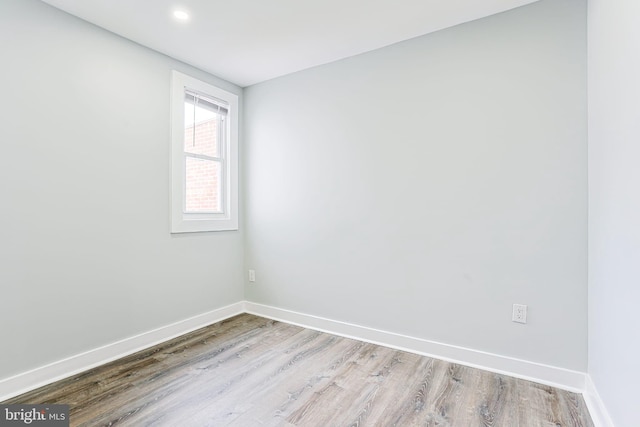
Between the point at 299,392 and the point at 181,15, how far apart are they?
2.68 meters

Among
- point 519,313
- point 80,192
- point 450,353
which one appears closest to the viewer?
point 519,313

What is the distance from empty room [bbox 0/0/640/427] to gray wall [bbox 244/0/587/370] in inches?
0.6

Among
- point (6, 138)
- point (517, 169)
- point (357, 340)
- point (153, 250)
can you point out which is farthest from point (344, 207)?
point (6, 138)

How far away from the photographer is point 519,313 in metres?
2.11

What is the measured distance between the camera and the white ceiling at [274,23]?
2080mm

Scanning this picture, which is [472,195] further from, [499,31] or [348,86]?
[348,86]

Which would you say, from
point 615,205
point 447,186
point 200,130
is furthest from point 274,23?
point 615,205

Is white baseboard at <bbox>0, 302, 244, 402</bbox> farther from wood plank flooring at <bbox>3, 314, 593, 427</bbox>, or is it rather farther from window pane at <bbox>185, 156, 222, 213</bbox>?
window pane at <bbox>185, 156, 222, 213</bbox>

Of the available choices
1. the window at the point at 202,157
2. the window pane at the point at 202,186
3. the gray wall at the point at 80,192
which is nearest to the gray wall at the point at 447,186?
the window at the point at 202,157

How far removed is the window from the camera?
111 inches

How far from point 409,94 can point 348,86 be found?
1.91 ft

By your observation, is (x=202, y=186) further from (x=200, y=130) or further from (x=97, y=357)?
(x=97, y=357)

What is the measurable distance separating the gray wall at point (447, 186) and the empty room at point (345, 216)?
1cm

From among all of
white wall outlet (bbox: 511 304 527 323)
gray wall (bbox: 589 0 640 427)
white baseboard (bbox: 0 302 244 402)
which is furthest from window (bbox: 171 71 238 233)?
gray wall (bbox: 589 0 640 427)
